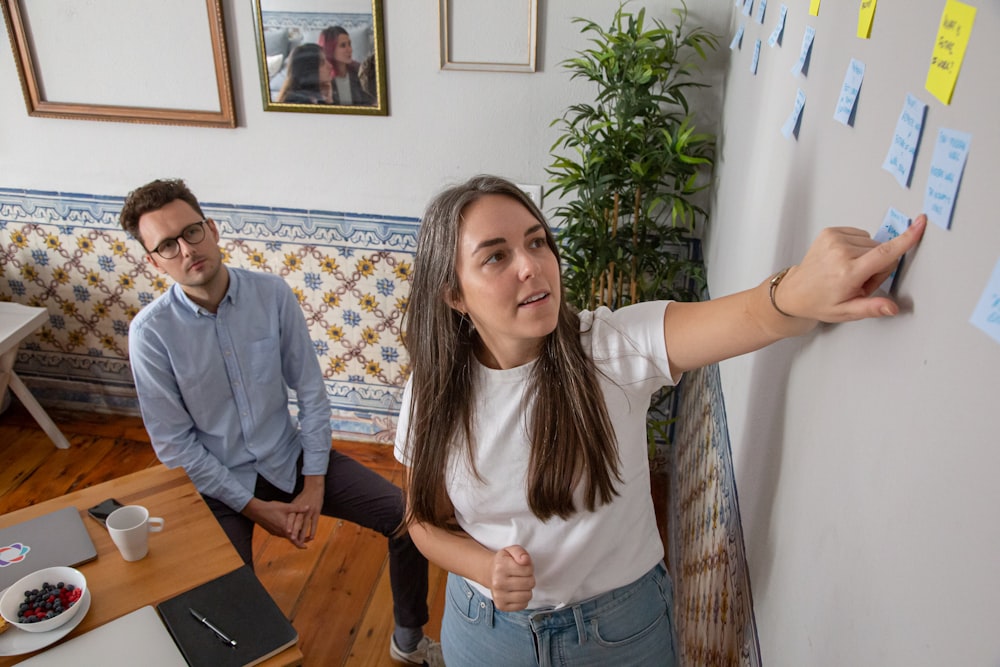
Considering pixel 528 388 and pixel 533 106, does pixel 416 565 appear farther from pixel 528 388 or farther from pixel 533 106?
pixel 533 106

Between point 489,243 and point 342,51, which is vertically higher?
point 342,51

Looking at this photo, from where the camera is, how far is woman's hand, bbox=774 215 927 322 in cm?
61

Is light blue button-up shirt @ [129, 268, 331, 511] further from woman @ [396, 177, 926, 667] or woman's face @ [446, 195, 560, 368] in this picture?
woman's face @ [446, 195, 560, 368]

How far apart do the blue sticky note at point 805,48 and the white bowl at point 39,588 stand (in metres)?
1.44

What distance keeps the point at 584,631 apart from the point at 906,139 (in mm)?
946

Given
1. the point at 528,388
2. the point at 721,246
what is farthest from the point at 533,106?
the point at 528,388

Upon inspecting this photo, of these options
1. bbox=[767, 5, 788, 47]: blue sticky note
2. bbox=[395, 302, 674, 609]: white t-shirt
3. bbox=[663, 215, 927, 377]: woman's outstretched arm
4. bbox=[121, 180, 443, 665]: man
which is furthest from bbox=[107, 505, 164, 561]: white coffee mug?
bbox=[767, 5, 788, 47]: blue sticky note

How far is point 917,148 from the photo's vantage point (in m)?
0.58

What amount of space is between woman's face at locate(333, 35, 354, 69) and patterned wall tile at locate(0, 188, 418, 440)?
561 millimetres

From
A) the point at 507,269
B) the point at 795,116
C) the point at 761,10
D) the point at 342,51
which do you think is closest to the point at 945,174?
the point at 795,116

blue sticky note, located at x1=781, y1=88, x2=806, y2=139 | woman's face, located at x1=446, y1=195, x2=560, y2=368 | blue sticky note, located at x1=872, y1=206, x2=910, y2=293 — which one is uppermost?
blue sticky note, located at x1=781, y1=88, x2=806, y2=139

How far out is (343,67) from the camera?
8.13ft

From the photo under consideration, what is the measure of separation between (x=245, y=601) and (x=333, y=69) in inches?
73.7

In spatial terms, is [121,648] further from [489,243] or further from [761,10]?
[761,10]
